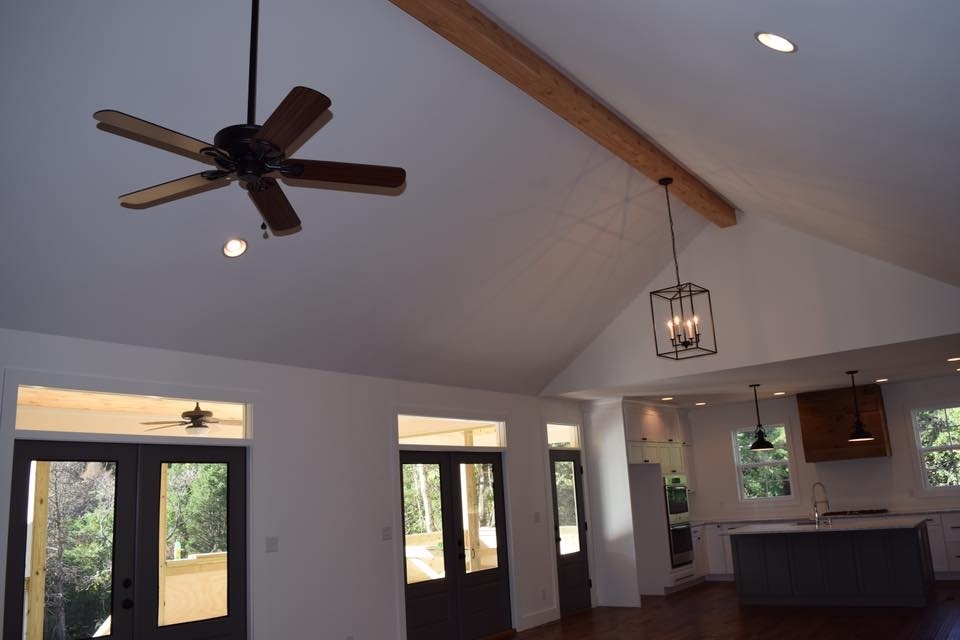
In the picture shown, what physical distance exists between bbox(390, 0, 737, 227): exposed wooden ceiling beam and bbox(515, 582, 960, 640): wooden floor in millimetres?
3984

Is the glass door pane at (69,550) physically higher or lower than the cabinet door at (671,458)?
lower

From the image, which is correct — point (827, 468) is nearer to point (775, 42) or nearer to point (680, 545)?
point (680, 545)

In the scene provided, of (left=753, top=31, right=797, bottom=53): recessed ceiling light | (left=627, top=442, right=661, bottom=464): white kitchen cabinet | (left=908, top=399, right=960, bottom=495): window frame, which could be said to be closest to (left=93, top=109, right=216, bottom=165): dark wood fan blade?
(left=753, top=31, right=797, bottom=53): recessed ceiling light

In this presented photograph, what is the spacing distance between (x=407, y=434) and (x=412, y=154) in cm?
317

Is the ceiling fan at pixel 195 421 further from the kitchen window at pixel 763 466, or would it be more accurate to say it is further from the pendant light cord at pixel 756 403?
the kitchen window at pixel 763 466

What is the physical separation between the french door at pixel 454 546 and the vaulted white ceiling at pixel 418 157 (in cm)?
115

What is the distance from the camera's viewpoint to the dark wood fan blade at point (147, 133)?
263cm

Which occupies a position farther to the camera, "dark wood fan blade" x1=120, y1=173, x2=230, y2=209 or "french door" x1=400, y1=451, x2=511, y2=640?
"french door" x1=400, y1=451, x2=511, y2=640

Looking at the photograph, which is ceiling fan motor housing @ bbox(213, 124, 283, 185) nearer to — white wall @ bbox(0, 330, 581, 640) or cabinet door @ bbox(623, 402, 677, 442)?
white wall @ bbox(0, 330, 581, 640)

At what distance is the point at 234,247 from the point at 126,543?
2047mm

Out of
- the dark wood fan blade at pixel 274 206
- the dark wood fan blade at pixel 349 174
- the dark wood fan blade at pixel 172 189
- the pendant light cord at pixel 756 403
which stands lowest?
the pendant light cord at pixel 756 403

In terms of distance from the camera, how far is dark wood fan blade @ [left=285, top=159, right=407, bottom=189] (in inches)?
120

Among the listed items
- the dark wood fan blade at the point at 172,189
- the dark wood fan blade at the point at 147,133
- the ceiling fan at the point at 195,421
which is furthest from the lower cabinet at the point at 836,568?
the dark wood fan blade at the point at 147,133

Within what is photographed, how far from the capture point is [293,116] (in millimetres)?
2691
